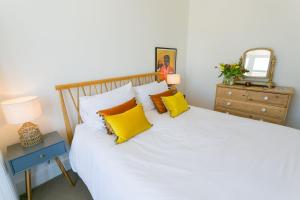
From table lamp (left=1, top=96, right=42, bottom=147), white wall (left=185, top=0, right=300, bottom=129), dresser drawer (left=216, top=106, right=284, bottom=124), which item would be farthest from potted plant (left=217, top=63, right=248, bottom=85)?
table lamp (left=1, top=96, right=42, bottom=147)

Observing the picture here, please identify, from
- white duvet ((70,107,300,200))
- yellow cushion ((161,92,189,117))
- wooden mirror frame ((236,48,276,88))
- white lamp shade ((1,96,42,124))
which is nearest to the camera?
white duvet ((70,107,300,200))

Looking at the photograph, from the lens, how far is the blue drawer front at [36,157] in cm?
146

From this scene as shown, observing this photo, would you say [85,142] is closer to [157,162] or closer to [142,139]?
[142,139]

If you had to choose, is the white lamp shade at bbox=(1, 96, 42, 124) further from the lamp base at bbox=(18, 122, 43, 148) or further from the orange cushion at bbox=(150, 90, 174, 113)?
the orange cushion at bbox=(150, 90, 174, 113)

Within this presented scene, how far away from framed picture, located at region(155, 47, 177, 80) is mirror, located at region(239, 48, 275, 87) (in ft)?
4.00

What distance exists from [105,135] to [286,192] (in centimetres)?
147

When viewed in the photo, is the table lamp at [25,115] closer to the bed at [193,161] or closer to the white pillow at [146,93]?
the bed at [193,161]

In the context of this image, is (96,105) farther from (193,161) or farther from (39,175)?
(193,161)

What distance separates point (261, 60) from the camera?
2.69 meters

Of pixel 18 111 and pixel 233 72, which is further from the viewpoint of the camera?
pixel 233 72

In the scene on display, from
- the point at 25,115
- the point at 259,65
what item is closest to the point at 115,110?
the point at 25,115

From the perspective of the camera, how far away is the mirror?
2621mm

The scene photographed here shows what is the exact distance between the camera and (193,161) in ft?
4.23

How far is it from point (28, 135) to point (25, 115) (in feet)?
0.77
